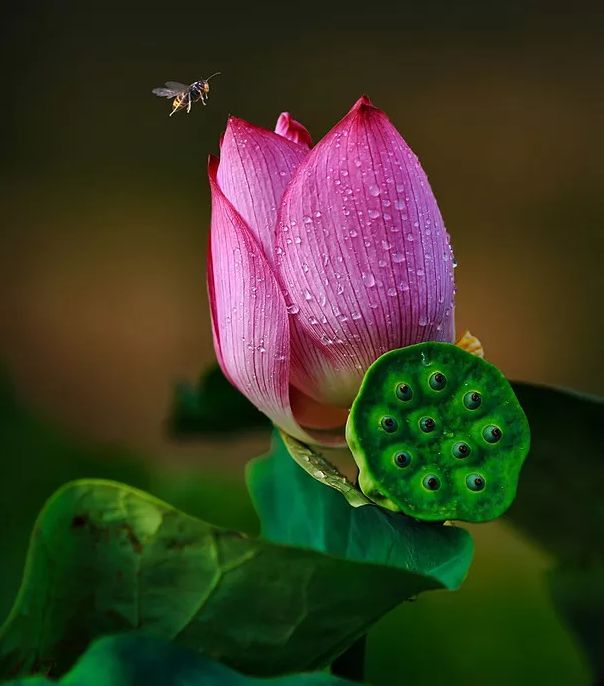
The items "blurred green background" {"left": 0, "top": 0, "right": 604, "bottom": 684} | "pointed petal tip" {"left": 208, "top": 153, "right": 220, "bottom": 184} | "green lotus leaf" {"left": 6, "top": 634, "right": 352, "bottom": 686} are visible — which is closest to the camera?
"green lotus leaf" {"left": 6, "top": 634, "right": 352, "bottom": 686}

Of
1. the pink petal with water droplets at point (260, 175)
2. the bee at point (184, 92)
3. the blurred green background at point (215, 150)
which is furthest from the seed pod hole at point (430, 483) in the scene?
the blurred green background at point (215, 150)

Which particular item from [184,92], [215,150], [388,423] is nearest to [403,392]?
[388,423]

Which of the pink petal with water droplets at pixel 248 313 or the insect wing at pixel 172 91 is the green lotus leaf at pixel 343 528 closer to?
the pink petal with water droplets at pixel 248 313

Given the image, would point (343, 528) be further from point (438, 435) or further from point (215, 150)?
point (215, 150)

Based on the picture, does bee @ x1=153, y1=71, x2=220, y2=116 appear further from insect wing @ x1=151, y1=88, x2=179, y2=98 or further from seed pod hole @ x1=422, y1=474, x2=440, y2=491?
seed pod hole @ x1=422, y1=474, x2=440, y2=491

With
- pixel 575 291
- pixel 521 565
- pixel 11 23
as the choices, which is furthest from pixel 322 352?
pixel 11 23

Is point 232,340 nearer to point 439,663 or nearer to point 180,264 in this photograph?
point 439,663

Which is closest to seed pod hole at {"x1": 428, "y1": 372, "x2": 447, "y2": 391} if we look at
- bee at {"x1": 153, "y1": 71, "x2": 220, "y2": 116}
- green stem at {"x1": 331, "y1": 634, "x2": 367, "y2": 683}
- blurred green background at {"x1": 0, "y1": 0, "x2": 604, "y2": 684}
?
green stem at {"x1": 331, "y1": 634, "x2": 367, "y2": 683}
